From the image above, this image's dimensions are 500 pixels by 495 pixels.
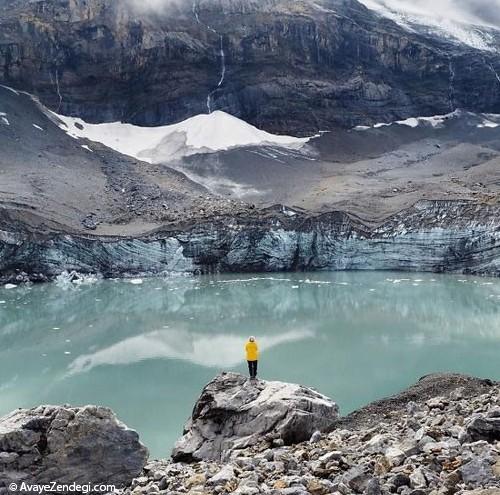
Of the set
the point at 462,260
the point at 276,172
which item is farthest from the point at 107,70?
the point at 462,260

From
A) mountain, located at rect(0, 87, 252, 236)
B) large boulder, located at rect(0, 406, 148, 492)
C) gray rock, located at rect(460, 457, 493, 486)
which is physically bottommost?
mountain, located at rect(0, 87, 252, 236)

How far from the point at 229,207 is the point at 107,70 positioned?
25098 mm

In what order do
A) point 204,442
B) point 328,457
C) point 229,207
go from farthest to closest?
point 229,207 < point 204,442 < point 328,457

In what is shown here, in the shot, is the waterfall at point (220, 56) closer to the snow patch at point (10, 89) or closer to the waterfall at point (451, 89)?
the snow patch at point (10, 89)

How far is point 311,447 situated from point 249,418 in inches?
51.6

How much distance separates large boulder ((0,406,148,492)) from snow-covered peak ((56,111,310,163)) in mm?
40218

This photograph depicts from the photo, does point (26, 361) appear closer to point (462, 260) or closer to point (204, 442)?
point (204, 442)

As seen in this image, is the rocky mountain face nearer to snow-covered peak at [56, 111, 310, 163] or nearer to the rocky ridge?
snow-covered peak at [56, 111, 310, 163]

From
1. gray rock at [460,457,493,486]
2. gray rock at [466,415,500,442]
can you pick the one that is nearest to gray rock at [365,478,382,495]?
gray rock at [460,457,493,486]

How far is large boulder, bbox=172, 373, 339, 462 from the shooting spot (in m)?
7.12

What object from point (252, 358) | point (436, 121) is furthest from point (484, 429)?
point (436, 121)

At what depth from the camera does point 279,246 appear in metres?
33.8

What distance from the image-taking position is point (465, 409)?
710cm

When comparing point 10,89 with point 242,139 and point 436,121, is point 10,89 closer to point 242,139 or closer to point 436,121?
point 242,139
